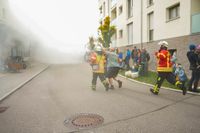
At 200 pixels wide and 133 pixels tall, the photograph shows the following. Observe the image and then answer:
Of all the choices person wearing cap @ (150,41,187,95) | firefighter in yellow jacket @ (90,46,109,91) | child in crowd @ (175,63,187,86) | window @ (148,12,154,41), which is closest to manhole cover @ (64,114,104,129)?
person wearing cap @ (150,41,187,95)

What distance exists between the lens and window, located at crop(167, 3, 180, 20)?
13297 millimetres

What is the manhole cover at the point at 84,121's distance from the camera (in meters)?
4.53

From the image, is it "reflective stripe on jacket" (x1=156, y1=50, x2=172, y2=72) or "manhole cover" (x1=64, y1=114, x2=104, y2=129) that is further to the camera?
"reflective stripe on jacket" (x1=156, y1=50, x2=172, y2=72)

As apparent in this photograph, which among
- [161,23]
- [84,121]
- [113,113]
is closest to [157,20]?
[161,23]

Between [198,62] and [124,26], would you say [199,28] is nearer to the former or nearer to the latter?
[198,62]

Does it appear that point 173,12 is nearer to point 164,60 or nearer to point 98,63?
point 98,63

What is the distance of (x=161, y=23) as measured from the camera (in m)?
15.0

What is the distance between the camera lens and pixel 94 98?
7066 millimetres

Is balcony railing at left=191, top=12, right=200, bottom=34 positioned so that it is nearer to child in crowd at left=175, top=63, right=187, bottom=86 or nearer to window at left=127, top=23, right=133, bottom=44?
child in crowd at left=175, top=63, right=187, bottom=86

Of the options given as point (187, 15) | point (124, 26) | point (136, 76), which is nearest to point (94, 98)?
point (136, 76)

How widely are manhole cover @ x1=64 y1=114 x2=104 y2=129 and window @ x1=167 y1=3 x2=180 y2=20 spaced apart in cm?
1036

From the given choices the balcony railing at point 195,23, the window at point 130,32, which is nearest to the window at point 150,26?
the window at point 130,32

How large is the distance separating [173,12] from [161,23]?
1.30 metres

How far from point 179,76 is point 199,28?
373cm
